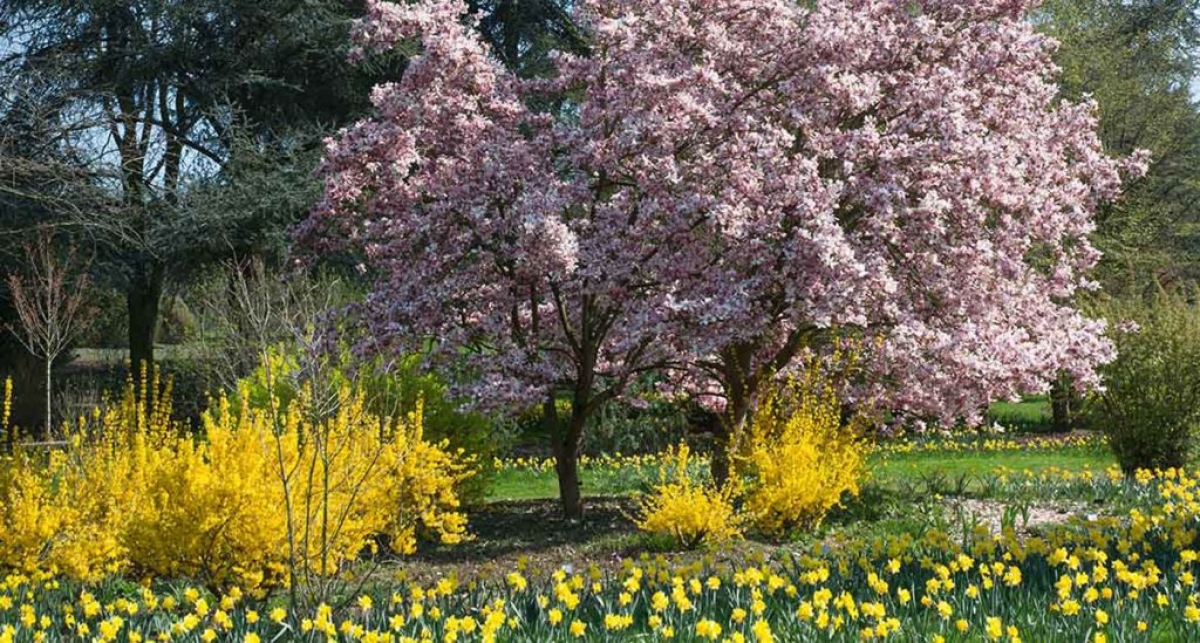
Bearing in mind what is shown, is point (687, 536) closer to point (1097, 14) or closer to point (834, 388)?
point (834, 388)

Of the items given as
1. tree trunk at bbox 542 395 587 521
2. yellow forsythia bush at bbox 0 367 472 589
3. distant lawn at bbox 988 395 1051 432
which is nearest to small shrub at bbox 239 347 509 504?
tree trunk at bbox 542 395 587 521

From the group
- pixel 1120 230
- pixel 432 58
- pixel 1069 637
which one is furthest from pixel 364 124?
pixel 1120 230

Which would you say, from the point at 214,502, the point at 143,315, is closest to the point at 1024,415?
the point at 143,315

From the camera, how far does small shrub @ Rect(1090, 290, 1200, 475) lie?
1099 centimetres

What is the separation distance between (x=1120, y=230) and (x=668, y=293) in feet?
54.7

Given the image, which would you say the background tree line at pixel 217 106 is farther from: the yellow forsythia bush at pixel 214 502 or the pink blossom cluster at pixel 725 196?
the yellow forsythia bush at pixel 214 502

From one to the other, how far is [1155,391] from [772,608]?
26.2ft

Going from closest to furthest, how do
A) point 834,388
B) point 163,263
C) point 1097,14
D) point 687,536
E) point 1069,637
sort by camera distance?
point 1069,637, point 687,536, point 834,388, point 163,263, point 1097,14

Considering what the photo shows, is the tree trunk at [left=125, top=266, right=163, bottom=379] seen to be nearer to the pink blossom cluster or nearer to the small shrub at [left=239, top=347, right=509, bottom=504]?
the small shrub at [left=239, top=347, right=509, bottom=504]

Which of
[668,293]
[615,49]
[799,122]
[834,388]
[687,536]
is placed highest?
[615,49]

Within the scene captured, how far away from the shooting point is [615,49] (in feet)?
27.2

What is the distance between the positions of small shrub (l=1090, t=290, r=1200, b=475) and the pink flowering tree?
2265 mm

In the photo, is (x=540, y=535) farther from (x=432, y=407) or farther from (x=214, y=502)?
(x=214, y=502)

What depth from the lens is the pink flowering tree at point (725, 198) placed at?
7.73 meters
